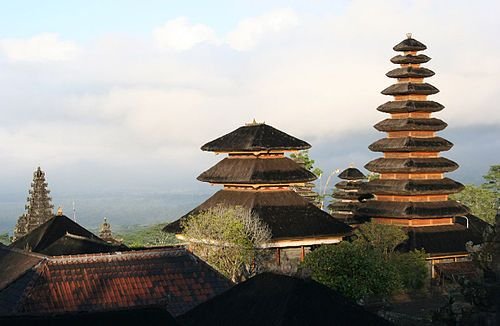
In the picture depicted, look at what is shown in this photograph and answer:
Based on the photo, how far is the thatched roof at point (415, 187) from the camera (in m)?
51.0

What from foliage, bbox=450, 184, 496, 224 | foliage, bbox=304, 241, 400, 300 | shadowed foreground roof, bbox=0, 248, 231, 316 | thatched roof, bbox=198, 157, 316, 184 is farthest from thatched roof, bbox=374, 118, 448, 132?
shadowed foreground roof, bbox=0, 248, 231, 316

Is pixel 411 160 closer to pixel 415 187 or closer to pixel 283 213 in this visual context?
pixel 415 187

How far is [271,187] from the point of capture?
4669cm

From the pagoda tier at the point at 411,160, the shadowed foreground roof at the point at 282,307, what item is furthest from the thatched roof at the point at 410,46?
the shadowed foreground roof at the point at 282,307

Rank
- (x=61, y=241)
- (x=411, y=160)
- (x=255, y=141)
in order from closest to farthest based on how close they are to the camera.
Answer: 1. (x=61, y=241)
2. (x=255, y=141)
3. (x=411, y=160)

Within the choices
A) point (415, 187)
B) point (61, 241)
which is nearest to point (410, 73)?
point (415, 187)

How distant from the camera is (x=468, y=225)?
5341 centimetres

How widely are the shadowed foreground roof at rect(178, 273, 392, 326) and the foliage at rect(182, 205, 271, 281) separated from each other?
16304 millimetres

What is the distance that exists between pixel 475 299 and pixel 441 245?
82.2ft

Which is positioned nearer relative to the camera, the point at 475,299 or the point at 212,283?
the point at 475,299

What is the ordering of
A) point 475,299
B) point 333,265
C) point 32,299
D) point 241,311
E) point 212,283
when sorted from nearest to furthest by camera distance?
point 241,311
point 475,299
point 32,299
point 212,283
point 333,265

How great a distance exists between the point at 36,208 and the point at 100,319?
38.3m

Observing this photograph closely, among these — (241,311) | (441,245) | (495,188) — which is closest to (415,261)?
(441,245)

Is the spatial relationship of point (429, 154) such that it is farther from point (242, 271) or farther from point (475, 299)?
point (475, 299)
